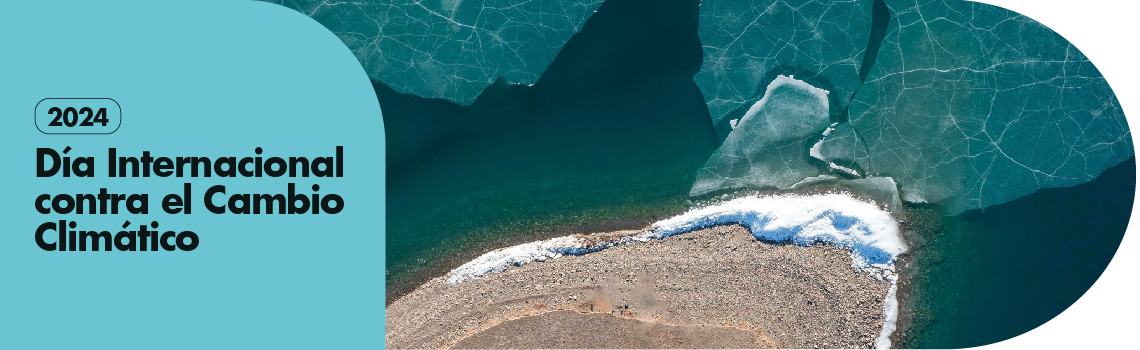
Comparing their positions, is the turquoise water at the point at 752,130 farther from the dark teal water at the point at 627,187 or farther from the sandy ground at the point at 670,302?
the sandy ground at the point at 670,302

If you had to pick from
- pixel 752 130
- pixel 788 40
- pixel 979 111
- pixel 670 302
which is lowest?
pixel 670 302

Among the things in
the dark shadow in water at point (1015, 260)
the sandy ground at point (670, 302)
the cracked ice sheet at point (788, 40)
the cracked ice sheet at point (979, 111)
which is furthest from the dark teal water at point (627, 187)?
the sandy ground at point (670, 302)

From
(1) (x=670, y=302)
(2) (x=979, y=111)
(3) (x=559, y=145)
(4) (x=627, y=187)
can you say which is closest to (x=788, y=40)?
(2) (x=979, y=111)

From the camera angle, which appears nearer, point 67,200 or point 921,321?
point 67,200

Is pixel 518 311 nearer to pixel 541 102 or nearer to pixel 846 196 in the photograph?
pixel 541 102

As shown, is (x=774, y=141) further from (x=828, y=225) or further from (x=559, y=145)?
(x=559, y=145)

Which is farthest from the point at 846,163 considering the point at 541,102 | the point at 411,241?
the point at 411,241
